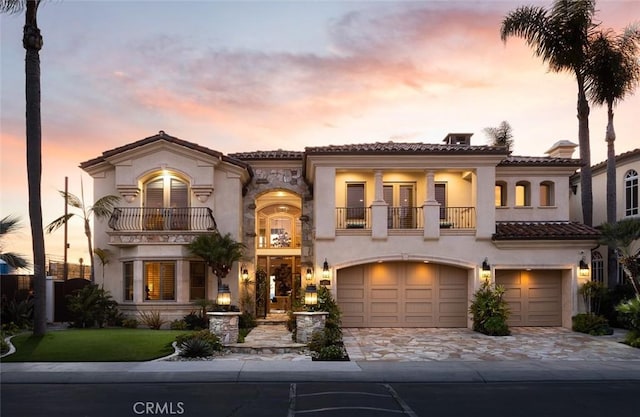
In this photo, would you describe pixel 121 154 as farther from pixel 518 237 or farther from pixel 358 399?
pixel 518 237

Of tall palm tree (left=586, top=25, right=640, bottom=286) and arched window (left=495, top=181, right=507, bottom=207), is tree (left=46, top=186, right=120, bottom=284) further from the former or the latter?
tall palm tree (left=586, top=25, right=640, bottom=286)

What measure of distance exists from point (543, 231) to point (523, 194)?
9.12ft

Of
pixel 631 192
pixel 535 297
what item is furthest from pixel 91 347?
pixel 631 192

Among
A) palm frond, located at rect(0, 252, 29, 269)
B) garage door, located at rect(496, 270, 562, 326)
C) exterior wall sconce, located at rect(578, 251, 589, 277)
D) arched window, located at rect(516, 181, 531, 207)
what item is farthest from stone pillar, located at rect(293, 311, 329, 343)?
arched window, located at rect(516, 181, 531, 207)

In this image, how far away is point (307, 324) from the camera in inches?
601

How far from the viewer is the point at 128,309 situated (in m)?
19.1

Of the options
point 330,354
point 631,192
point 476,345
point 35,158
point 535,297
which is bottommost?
point 476,345

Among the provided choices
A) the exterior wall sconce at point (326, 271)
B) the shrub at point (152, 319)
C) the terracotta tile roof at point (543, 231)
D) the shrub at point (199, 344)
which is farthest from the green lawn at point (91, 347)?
the terracotta tile roof at point (543, 231)

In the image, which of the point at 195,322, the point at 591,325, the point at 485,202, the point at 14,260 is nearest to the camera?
the point at 14,260

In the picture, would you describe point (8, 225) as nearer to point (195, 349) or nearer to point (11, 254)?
point (11, 254)

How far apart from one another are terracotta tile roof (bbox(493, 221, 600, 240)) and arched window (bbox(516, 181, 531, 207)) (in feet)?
4.25

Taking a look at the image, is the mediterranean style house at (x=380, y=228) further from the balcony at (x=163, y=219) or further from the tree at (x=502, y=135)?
the tree at (x=502, y=135)

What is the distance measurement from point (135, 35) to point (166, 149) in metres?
4.62

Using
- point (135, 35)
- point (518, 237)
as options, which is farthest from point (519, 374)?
point (135, 35)
